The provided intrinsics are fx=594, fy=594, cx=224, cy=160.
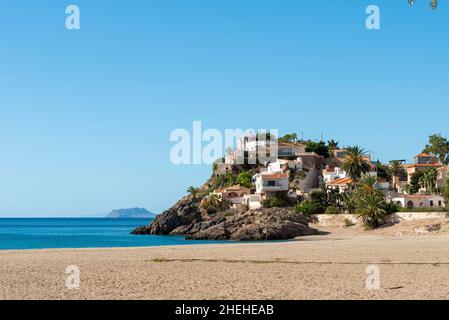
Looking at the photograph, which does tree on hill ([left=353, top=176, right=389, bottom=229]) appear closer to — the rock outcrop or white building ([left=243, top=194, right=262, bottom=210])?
the rock outcrop

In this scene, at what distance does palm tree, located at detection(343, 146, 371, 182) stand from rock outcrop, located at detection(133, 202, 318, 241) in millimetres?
11148

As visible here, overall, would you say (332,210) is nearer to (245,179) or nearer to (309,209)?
(309,209)

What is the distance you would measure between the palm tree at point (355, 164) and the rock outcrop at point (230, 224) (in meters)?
11.1

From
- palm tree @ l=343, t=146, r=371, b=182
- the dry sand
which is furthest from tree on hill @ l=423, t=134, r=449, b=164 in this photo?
the dry sand

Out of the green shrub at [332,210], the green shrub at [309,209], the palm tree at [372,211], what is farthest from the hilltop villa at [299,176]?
the palm tree at [372,211]

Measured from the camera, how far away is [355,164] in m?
89.1

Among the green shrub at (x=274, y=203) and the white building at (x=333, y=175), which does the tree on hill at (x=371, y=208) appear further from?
the white building at (x=333, y=175)

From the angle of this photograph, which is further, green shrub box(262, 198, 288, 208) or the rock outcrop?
green shrub box(262, 198, 288, 208)

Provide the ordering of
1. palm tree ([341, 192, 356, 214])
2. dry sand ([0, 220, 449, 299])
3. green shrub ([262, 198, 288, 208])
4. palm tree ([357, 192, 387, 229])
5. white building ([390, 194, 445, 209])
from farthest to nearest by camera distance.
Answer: green shrub ([262, 198, 288, 208])
white building ([390, 194, 445, 209])
palm tree ([341, 192, 356, 214])
palm tree ([357, 192, 387, 229])
dry sand ([0, 220, 449, 299])

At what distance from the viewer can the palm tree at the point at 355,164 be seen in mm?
88500

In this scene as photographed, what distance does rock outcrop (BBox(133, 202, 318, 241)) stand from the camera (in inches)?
2832
